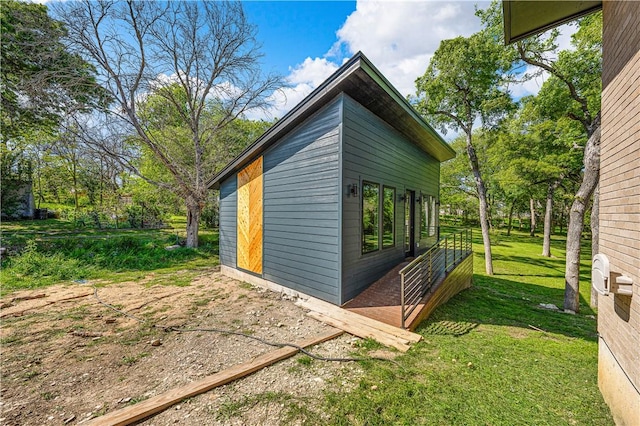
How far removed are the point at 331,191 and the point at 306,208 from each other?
0.82 meters

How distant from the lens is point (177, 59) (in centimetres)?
1114

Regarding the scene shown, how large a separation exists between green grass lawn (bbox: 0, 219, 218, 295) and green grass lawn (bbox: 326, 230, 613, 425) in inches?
256

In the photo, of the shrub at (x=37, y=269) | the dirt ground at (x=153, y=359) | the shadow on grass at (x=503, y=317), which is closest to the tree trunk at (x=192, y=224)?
the shrub at (x=37, y=269)

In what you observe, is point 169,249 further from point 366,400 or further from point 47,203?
point 47,203

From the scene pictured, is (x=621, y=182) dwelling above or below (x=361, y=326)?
above

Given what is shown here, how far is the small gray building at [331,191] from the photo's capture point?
482cm

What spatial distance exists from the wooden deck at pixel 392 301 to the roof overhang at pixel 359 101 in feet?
12.9

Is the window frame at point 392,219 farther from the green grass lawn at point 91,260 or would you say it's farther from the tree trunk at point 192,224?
the tree trunk at point 192,224

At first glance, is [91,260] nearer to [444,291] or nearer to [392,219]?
[392,219]

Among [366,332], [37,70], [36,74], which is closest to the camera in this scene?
[366,332]

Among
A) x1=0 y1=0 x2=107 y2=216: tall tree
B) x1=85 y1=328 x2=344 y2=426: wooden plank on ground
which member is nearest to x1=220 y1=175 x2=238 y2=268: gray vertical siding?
x1=85 y1=328 x2=344 y2=426: wooden plank on ground

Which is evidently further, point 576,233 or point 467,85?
point 467,85

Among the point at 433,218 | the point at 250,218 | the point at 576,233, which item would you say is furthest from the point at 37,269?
the point at 576,233

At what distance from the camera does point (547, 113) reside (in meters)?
10.4
